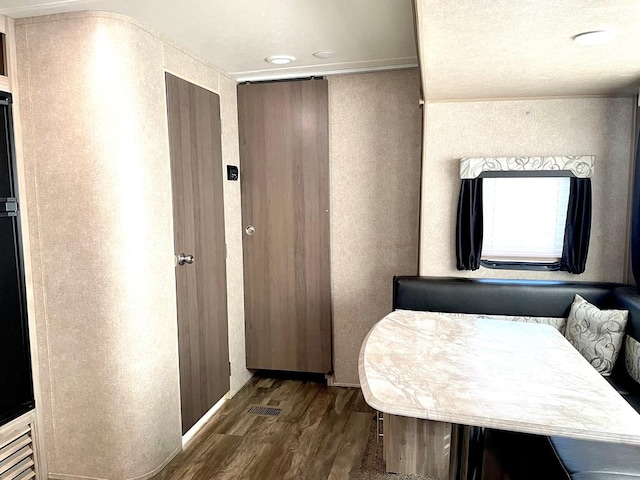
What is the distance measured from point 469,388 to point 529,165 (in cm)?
182

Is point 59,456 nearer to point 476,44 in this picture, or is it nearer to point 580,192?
point 476,44

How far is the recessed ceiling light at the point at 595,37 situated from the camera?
1.82 metres

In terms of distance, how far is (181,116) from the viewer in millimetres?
2746

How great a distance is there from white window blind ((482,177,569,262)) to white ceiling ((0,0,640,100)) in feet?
1.81

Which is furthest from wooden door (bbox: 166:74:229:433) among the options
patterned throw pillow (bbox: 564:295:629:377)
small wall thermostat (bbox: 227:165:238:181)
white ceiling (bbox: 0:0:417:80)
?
patterned throw pillow (bbox: 564:295:629:377)

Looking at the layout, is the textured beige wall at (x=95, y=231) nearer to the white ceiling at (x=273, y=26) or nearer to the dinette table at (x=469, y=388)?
the white ceiling at (x=273, y=26)

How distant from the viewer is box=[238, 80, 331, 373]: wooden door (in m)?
3.50

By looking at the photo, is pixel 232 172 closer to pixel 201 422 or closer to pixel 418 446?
pixel 201 422

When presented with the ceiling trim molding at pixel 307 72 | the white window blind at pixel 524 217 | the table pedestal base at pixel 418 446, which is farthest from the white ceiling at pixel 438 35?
the table pedestal base at pixel 418 446

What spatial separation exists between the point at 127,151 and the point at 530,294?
232cm

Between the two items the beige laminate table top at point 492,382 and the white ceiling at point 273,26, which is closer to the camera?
the beige laminate table top at point 492,382

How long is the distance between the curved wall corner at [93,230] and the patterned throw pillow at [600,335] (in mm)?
2269

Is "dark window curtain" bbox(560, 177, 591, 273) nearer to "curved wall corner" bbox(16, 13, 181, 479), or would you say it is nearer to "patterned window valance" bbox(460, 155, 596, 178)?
"patterned window valance" bbox(460, 155, 596, 178)

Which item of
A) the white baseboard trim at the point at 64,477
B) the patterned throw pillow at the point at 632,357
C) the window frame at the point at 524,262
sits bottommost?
the white baseboard trim at the point at 64,477
